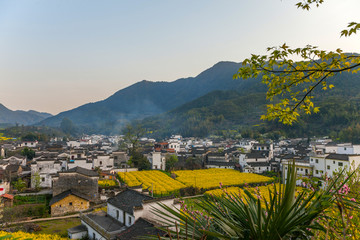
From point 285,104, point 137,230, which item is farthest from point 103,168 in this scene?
point 285,104

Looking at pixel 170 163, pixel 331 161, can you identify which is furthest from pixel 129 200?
pixel 170 163

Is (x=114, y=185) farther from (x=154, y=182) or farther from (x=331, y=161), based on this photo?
(x=331, y=161)

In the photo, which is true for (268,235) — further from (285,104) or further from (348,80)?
(348,80)

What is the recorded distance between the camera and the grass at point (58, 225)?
1735 cm

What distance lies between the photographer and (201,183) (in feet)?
111

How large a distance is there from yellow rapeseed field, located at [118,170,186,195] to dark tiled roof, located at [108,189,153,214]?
422 inches

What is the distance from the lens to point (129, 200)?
15781 mm

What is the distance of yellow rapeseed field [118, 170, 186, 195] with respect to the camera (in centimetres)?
2948

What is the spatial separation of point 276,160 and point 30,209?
135 ft

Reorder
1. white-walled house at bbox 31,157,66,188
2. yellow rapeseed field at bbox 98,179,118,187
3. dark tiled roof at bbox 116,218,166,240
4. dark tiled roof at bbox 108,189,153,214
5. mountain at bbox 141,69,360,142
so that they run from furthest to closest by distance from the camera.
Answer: mountain at bbox 141,69,360,142, yellow rapeseed field at bbox 98,179,118,187, white-walled house at bbox 31,157,66,188, dark tiled roof at bbox 108,189,153,214, dark tiled roof at bbox 116,218,166,240

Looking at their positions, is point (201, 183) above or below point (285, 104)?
below

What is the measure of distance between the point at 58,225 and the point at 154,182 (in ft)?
50.9

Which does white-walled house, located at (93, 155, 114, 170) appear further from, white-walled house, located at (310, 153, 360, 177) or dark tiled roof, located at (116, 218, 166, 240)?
white-walled house, located at (310, 153, 360, 177)

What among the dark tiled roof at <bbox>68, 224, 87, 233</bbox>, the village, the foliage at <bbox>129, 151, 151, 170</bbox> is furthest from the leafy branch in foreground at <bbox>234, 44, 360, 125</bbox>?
the foliage at <bbox>129, 151, 151, 170</bbox>
